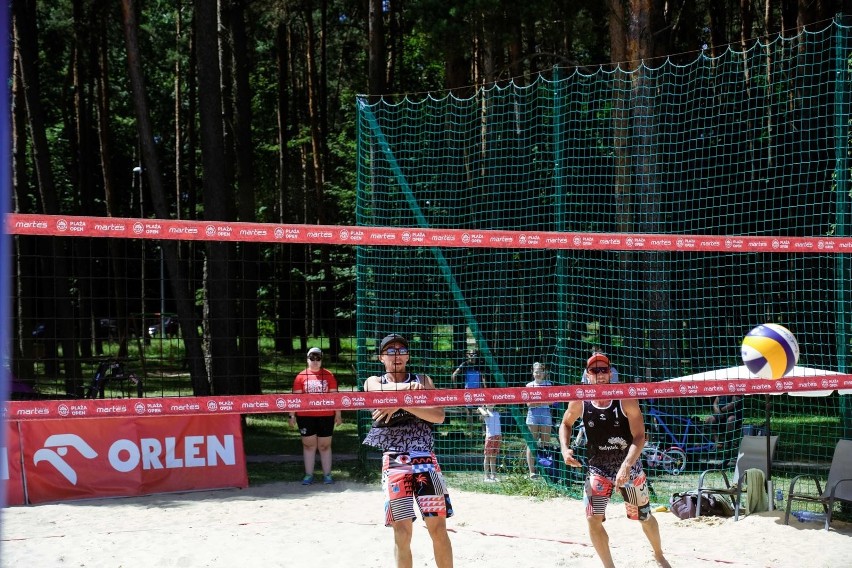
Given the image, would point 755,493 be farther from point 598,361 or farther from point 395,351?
point 395,351

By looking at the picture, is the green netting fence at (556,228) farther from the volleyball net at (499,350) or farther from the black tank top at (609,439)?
the black tank top at (609,439)

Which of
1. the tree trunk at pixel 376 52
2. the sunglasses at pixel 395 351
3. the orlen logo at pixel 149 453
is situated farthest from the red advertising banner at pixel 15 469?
the tree trunk at pixel 376 52

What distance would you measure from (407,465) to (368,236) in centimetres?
134

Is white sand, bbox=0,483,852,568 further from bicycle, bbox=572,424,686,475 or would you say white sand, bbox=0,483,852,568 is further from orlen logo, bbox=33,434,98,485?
bicycle, bbox=572,424,686,475

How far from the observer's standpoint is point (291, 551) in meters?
7.18

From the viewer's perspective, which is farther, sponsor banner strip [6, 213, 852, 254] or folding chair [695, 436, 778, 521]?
folding chair [695, 436, 778, 521]

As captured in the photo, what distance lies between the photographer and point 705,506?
829cm

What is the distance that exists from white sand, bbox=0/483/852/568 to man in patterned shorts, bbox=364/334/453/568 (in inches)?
69.0

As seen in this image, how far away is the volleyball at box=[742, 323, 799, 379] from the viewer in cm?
599

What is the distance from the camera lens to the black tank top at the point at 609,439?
6035mm

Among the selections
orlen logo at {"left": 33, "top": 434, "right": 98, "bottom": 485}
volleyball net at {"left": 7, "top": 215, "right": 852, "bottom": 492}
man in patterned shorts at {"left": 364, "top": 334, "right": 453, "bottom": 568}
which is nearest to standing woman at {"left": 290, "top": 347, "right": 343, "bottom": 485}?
volleyball net at {"left": 7, "top": 215, "right": 852, "bottom": 492}

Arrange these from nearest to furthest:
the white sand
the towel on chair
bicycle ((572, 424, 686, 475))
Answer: the white sand
the towel on chair
bicycle ((572, 424, 686, 475))

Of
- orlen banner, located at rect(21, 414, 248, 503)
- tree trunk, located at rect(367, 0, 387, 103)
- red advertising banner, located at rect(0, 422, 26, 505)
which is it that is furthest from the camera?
tree trunk, located at rect(367, 0, 387, 103)

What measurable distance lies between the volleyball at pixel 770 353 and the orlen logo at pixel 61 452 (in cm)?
650
